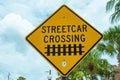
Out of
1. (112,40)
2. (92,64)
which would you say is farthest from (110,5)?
(92,64)

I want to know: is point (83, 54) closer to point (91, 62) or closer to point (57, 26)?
point (57, 26)

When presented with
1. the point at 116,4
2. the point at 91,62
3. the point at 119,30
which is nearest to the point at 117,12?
the point at 116,4

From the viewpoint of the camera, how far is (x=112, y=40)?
112 ft

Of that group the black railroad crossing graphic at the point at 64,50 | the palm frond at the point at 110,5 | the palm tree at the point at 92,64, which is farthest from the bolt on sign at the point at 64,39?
the palm tree at the point at 92,64

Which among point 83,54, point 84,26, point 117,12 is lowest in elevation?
point 83,54

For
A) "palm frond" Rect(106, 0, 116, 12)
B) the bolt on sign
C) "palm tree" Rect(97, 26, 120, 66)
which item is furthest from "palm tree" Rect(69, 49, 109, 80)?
the bolt on sign

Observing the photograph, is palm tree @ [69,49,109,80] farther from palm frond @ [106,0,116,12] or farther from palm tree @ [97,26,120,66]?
palm frond @ [106,0,116,12]

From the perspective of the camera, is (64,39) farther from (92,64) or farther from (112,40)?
(92,64)

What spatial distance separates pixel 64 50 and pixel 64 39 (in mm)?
228

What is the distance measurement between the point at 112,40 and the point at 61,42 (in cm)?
2619

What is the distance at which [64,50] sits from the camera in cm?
830

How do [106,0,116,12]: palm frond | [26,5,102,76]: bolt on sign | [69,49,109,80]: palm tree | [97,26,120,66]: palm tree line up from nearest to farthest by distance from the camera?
[26,5,102,76]: bolt on sign < [106,0,116,12]: palm frond < [97,26,120,66]: palm tree < [69,49,109,80]: palm tree

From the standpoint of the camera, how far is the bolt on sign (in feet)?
27.1

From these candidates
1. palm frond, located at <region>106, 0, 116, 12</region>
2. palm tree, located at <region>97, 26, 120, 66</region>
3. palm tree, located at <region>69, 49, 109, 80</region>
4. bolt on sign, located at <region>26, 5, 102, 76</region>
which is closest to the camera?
bolt on sign, located at <region>26, 5, 102, 76</region>
